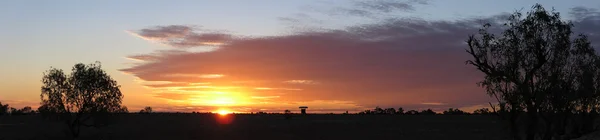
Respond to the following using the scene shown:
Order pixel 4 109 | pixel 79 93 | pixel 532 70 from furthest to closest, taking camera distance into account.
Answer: pixel 4 109 → pixel 79 93 → pixel 532 70

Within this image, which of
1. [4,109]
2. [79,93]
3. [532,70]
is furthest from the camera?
[4,109]

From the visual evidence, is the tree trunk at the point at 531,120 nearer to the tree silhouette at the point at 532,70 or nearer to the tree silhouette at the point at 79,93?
the tree silhouette at the point at 532,70

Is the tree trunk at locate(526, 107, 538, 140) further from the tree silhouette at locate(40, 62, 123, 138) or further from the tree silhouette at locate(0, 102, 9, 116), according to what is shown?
the tree silhouette at locate(0, 102, 9, 116)

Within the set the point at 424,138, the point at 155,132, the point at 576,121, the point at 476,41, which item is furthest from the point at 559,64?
the point at 155,132

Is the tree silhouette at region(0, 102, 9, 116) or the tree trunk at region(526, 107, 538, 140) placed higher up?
the tree silhouette at region(0, 102, 9, 116)

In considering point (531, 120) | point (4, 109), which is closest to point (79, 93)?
point (531, 120)

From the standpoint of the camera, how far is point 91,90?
69688mm

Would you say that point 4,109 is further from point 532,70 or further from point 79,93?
point 532,70

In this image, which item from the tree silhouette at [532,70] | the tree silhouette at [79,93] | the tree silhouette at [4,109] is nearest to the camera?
the tree silhouette at [532,70]

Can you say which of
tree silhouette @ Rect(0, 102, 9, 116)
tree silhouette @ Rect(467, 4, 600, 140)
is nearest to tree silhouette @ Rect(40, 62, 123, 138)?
tree silhouette @ Rect(467, 4, 600, 140)

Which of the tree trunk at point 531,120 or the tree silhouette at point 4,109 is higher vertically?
the tree silhouette at point 4,109

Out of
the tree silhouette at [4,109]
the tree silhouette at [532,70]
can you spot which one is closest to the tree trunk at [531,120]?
the tree silhouette at [532,70]

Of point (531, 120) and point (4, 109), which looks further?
point (4, 109)

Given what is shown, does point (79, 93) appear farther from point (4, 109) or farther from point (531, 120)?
point (4, 109)
